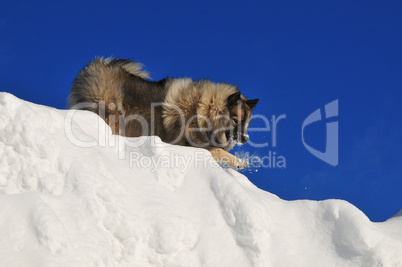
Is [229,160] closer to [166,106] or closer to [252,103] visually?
[252,103]

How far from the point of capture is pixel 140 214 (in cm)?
385

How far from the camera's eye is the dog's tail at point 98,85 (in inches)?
297

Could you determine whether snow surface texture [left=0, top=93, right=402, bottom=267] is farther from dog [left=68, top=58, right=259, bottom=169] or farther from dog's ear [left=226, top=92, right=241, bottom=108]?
dog's ear [left=226, top=92, right=241, bottom=108]

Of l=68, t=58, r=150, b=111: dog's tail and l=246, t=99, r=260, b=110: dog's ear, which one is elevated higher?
l=68, t=58, r=150, b=111: dog's tail

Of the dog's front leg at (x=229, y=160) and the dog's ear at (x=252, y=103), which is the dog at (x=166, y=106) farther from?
the dog's front leg at (x=229, y=160)

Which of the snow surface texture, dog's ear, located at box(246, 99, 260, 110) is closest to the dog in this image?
dog's ear, located at box(246, 99, 260, 110)

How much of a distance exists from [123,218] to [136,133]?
391 cm

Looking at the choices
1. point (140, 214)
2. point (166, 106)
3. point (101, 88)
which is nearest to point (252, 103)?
point (166, 106)

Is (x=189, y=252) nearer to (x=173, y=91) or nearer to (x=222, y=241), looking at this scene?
(x=222, y=241)

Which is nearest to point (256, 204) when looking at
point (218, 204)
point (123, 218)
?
point (218, 204)

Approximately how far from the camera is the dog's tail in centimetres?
755

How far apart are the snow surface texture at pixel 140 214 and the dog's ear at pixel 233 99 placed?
331 cm

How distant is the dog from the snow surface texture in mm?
3015

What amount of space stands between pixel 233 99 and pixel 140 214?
4274 mm
